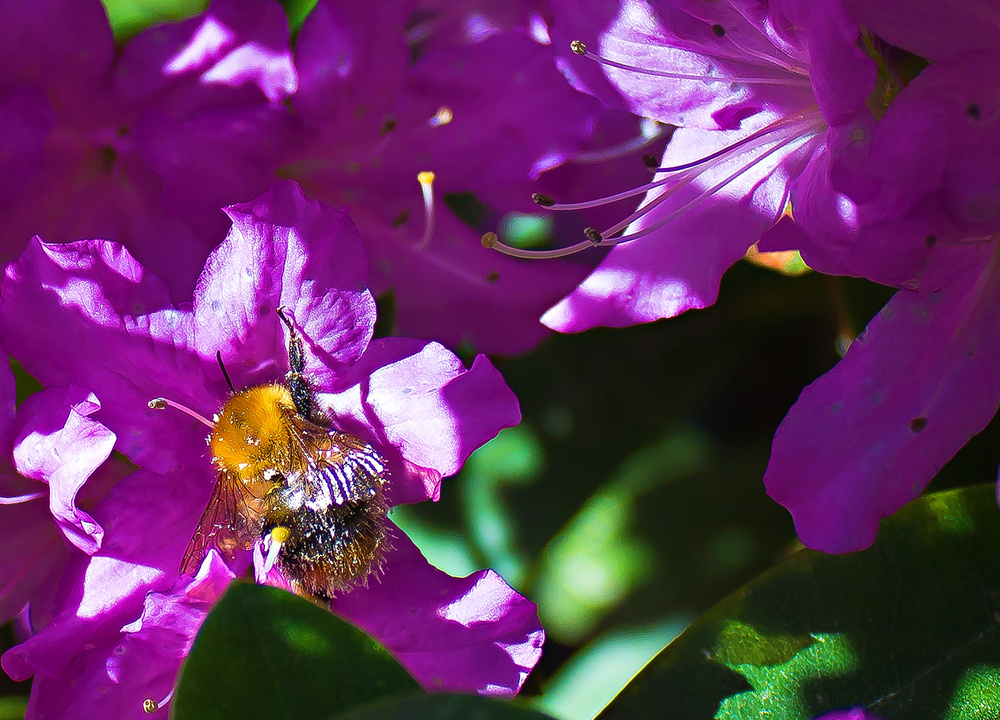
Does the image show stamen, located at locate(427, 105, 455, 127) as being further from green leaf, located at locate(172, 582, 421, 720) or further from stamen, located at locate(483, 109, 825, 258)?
green leaf, located at locate(172, 582, 421, 720)

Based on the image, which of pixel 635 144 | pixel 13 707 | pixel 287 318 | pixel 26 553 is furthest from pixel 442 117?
pixel 13 707

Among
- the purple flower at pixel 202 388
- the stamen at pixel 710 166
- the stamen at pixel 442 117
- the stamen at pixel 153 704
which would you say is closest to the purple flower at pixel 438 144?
the stamen at pixel 442 117

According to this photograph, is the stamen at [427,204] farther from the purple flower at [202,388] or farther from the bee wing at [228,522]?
the bee wing at [228,522]

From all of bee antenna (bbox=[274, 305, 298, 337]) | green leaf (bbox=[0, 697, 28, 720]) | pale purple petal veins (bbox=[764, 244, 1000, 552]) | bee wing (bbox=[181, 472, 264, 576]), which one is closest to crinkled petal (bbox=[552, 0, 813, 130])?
pale purple petal veins (bbox=[764, 244, 1000, 552])

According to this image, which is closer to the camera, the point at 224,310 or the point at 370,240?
the point at 224,310

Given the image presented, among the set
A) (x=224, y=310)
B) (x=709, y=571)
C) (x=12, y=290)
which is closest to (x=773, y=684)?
(x=709, y=571)

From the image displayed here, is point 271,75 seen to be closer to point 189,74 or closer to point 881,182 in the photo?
point 189,74
